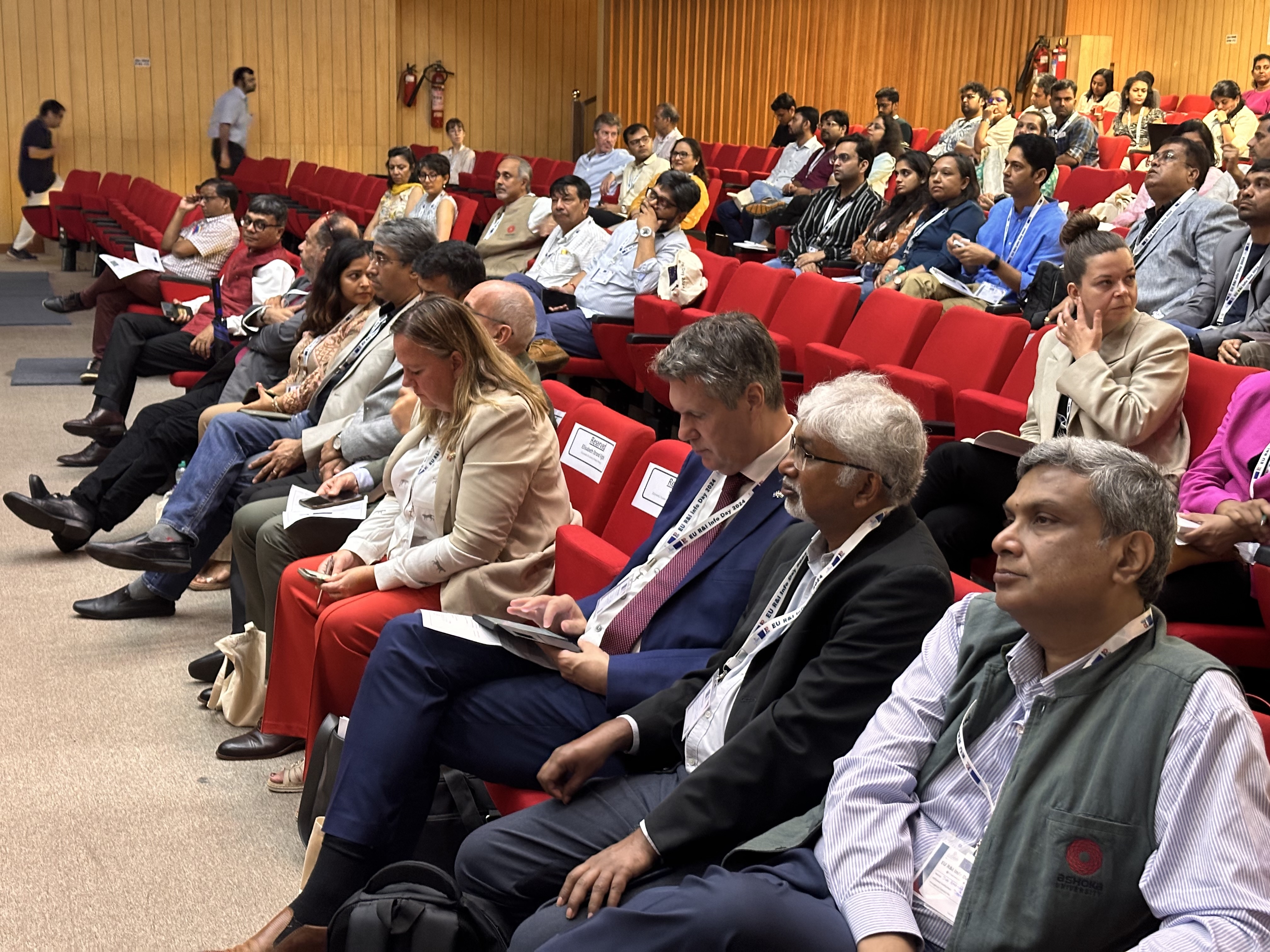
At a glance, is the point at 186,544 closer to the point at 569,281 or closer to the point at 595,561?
the point at 595,561

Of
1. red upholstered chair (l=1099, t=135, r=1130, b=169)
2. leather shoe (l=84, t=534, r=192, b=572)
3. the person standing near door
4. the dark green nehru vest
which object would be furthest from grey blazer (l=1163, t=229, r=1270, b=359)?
the person standing near door

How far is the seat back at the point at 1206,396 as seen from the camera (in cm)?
271

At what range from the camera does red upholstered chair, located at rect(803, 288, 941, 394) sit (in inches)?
153

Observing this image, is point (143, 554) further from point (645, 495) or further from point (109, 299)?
point (109, 299)

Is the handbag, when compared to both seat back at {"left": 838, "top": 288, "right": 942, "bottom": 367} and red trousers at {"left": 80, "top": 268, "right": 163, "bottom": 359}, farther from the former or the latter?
red trousers at {"left": 80, "top": 268, "right": 163, "bottom": 359}

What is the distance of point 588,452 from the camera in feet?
9.49

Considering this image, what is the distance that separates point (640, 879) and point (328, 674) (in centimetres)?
105

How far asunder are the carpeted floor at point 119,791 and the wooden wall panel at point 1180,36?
1393cm

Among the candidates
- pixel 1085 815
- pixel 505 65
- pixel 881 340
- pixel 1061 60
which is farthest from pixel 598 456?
pixel 1061 60

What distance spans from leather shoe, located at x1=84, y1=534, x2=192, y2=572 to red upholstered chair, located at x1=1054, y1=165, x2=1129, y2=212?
19.3ft

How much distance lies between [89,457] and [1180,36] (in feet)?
47.7

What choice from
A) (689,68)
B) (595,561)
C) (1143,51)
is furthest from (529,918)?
(1143,51)

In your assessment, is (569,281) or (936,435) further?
(569,281)

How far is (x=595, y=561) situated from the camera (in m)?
2.39
